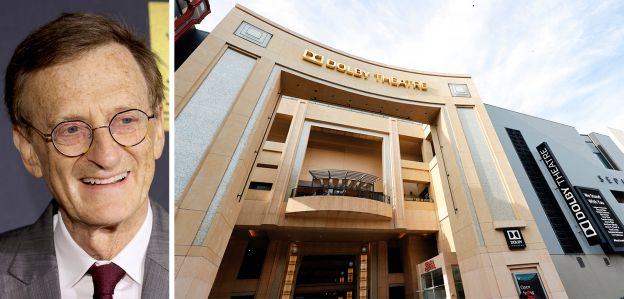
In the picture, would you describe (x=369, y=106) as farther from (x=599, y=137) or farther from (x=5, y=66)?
(x=599, y=137)

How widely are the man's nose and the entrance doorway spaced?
16212 mm

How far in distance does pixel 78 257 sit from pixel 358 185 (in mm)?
16268

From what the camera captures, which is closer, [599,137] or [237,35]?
[237,35]

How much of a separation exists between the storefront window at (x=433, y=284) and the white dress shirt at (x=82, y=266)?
44.4 feet

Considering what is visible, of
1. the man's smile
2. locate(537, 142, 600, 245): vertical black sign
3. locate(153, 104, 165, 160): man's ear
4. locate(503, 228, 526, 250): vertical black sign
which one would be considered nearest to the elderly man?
the man's smile

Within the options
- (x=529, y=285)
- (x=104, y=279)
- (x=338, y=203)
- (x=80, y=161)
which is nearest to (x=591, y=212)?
(x=529, y=285)

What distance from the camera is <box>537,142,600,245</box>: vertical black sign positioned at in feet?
47.4

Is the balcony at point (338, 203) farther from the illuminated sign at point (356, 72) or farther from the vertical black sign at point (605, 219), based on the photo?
the vertical black sign at point (605, 219)

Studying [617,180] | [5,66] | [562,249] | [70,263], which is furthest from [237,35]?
[617,180]

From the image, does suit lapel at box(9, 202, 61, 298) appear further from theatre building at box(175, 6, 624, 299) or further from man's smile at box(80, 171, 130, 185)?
theatre building at box(175, 6, 624, 299)

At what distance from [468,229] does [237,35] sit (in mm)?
11658

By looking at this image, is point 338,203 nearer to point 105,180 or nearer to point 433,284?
point 433,284

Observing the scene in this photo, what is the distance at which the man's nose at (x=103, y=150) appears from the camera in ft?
6.53

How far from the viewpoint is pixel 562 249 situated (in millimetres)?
13883
